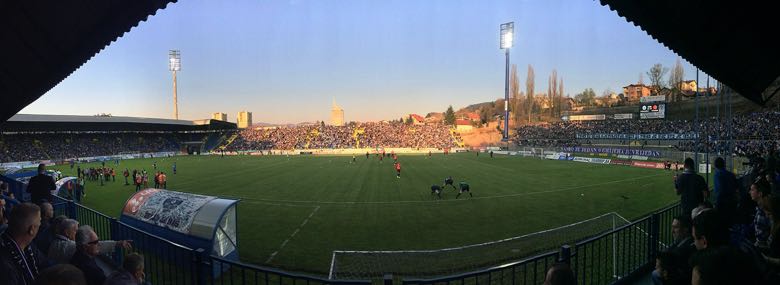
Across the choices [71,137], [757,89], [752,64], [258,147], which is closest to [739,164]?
[757,89]

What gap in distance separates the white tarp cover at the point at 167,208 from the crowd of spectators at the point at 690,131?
27011mm

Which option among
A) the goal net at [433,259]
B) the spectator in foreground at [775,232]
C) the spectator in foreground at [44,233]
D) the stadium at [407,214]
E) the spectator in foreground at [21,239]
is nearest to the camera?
the spectator in foreground at [21,239]

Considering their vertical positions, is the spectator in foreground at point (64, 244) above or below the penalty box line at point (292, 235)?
above

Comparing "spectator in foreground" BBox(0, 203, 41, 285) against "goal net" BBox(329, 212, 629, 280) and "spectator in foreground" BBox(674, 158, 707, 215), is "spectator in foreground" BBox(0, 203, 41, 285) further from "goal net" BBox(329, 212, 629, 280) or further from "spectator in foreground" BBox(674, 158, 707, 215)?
"spectator in foreground" BBox(674, 158, 707, 215)

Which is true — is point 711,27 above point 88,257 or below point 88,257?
A: above

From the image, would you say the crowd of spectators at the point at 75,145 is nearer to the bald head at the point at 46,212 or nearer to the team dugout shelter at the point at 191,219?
the team dugout shelter at the point at 191,219

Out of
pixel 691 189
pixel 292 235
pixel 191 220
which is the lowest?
pixel 292 235

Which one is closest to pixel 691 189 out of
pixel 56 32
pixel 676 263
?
pixel 676 263

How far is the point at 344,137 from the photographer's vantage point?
87.6m

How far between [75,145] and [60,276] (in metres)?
84.0

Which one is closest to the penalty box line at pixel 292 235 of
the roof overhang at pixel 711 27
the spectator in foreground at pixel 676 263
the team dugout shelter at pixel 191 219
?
the team dugout shelter at pixel 191 219

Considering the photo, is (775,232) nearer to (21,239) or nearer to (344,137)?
(21,239)

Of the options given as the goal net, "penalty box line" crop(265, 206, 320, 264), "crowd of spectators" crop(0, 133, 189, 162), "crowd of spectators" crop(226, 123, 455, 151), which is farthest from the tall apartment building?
the goal net

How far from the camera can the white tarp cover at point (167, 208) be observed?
33.3 feet
